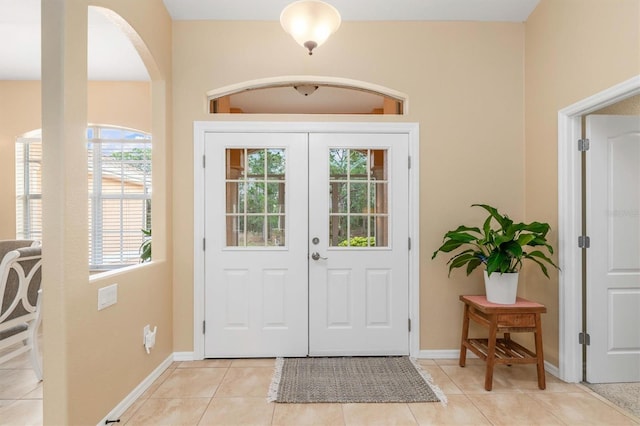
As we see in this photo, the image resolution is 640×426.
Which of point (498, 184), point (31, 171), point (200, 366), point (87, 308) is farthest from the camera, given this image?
point (31, 171)

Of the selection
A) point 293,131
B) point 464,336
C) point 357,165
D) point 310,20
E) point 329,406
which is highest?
point 310,20

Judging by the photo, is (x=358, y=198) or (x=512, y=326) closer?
(x=512, y=326)

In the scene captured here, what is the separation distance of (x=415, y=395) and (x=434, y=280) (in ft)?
3.40

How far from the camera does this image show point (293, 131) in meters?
3.17

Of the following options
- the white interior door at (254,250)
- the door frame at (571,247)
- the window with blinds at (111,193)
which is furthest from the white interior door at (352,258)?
the window with blinds at (111,193)

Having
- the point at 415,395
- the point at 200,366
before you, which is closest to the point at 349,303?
the point at 415,395

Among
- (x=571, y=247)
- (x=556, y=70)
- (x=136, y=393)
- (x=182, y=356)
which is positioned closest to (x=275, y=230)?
(x=182, y=356)

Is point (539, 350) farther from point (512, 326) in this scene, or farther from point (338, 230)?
point (338, 230)

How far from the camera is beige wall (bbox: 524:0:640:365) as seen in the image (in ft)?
7.38

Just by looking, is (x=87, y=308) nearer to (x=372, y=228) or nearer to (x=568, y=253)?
(x=372, y=228)

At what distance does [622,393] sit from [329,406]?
2079 mm

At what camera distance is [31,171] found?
4551 mm

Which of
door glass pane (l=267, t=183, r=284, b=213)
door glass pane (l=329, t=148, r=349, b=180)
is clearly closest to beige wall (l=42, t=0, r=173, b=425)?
door glass pane (l=267, t=183, r=284, b=213)

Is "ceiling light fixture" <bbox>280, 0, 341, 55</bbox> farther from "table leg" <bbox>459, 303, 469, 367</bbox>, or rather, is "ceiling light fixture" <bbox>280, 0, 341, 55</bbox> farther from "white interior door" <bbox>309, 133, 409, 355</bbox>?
"table leg" <bbox>459, 303, 469, 367</bbox>
